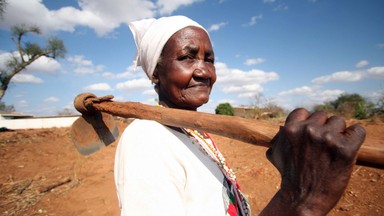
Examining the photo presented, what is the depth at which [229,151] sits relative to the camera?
26.5 feet

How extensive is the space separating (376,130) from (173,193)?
7559mm

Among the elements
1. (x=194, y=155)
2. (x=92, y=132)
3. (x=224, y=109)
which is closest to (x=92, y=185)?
(x=92, y=132)

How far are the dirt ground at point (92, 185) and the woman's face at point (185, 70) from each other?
2103mm

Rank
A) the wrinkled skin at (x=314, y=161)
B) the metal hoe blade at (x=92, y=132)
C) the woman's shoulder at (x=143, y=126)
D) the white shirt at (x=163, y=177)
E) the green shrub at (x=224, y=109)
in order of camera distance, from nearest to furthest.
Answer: the wrinkled skin at (x=314, y=161)
the white shirt at (x=163, y=177)
the woman's shoulder at (x=143, y=126)
the metal hoe blade at (x=92, y=132)
the green shrub at (x=224, y=109)

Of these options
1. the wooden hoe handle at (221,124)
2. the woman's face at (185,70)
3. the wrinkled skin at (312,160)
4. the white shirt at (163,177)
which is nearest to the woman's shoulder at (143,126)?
the white shirt at (163,177)

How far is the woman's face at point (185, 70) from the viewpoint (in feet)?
4.65

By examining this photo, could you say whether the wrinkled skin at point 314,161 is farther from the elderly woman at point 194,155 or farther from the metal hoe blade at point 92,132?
the metal hoe blade at point 92,132

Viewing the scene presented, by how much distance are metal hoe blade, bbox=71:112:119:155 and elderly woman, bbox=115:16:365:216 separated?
80cm

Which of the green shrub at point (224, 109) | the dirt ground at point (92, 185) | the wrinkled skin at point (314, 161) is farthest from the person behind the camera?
the green shrub at point (224, 109)

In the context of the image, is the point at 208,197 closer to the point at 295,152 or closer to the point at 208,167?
the point at 208,167

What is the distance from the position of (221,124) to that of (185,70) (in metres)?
0.55

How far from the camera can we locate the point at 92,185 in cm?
575

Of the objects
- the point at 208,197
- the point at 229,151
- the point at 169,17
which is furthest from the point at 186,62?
the point at 229,151

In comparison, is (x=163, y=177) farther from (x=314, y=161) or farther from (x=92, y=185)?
(x=92, y=185)
